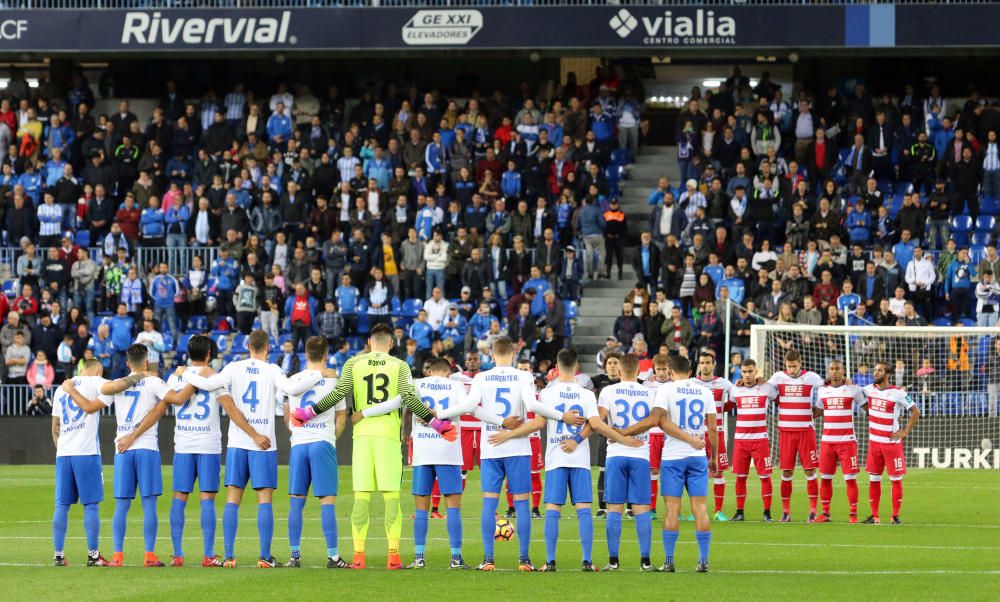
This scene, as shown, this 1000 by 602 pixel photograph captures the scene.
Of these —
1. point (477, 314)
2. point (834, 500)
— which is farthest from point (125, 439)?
point (477, 314)

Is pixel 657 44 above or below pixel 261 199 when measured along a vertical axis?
Answer: above

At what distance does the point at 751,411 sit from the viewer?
20609 millimetres

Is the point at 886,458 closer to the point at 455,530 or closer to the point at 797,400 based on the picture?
the point at 797,400

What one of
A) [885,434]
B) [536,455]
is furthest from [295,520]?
[885,434]

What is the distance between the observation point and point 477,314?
105 ft

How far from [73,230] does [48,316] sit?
4026 mm

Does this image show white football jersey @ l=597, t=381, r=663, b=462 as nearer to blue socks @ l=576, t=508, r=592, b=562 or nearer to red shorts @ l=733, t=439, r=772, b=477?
blue socks @ l=576, t=508, r=592, b=562

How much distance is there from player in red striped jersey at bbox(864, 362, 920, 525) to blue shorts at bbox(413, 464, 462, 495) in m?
7.34

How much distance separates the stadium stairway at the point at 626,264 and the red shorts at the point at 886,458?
12.4m

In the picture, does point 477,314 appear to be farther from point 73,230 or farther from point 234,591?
point 234,591

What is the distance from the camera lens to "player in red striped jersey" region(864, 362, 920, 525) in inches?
802

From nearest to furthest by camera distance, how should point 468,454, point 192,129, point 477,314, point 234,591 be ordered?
point 234,591, point 468,454, point 477,314, point 192,129

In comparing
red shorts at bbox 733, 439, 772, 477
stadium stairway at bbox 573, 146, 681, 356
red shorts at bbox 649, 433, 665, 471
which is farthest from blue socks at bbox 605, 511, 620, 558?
stadium stairway at bbox 573, 146, 681, 356

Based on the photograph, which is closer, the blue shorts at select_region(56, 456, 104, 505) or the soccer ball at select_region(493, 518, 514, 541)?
the blue shorts at select_region(56, 456, 104, 505)
